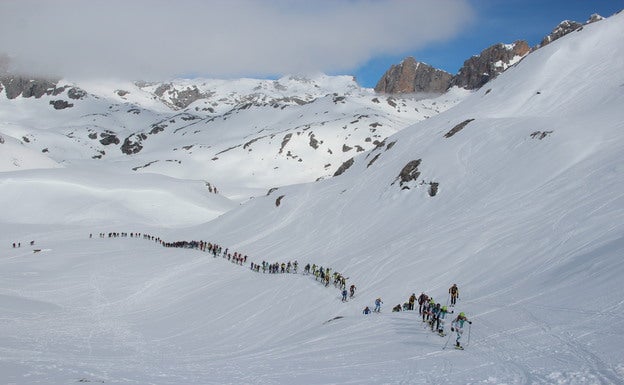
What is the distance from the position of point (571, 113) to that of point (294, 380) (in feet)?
170

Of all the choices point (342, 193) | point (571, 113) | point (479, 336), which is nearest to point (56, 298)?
point (479, 336)

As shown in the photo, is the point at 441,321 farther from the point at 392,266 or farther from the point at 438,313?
the point at 392,266

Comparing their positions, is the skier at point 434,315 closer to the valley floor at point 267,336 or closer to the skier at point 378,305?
the valley floor at point 267,336

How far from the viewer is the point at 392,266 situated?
35844 millimetres

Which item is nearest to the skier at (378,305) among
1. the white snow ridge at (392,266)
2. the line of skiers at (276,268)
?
the white snow ridge at (392,266)

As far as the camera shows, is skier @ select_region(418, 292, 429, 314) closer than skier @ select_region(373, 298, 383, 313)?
Yes

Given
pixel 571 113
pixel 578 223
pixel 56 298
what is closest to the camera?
pixel 578 223

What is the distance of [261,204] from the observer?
247ft

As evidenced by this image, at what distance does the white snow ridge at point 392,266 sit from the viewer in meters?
17.5

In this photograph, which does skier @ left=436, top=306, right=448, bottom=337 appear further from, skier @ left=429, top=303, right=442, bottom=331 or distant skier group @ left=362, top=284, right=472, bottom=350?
skier @ left=429, top=303, right=442, bottom=331

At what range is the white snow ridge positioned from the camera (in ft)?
57.5

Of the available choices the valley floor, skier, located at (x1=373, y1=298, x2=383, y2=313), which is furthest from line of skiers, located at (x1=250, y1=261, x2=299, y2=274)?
skier, located at (x1=373, y1=298, x2=383, y2=313)

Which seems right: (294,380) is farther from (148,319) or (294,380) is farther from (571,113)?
(571,113)

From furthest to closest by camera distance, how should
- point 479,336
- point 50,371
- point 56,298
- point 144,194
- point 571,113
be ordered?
point 144,194 → point 571,113 → point 56,298 → point 479,336 → point 50,371
